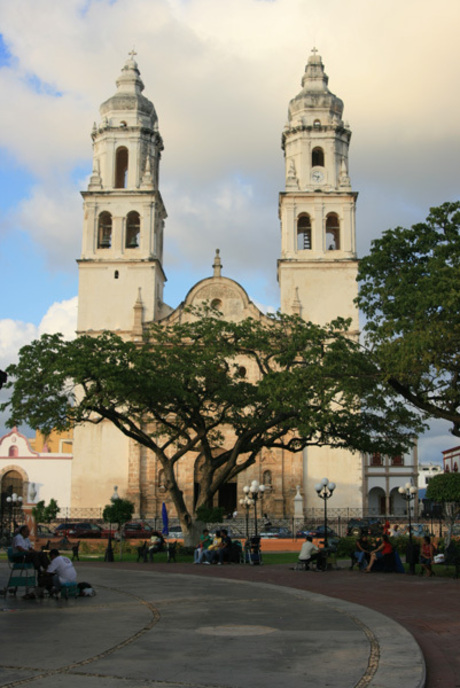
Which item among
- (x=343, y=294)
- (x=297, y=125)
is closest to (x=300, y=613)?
(x=343, y=294)

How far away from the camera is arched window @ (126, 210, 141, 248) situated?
1861 inches

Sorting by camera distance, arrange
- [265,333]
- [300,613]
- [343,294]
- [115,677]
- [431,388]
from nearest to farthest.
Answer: [115,677]
[300,613]
[431,388]
[265,333]
[343,294]

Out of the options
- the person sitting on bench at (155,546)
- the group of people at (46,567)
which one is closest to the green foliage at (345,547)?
the person sitting on bench at (155,546)

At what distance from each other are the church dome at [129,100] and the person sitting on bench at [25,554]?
39.6 m

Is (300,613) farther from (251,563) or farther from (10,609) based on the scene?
(251,563)

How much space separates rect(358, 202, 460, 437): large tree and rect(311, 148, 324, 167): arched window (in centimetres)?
2974

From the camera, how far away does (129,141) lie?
47.5 m

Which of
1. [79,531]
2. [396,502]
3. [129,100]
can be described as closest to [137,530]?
[79,531]

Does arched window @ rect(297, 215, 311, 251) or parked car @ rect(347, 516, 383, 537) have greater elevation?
arched window @ rect(297, 215, 311, 251)

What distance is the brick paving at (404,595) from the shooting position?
302 inches

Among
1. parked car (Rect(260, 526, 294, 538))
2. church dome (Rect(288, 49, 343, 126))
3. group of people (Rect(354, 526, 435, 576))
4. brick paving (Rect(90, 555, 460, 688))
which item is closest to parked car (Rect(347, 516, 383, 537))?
parked car (Rect(260, 526, 294, 538))

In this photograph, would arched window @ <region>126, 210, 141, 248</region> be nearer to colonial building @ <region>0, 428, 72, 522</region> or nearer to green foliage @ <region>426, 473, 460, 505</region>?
colonial building @ <region>0, 428, 72, 522</region>

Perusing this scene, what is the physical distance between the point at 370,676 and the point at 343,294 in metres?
39.2

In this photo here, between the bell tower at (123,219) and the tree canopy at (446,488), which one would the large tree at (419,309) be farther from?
the bell tower at (123,219)
